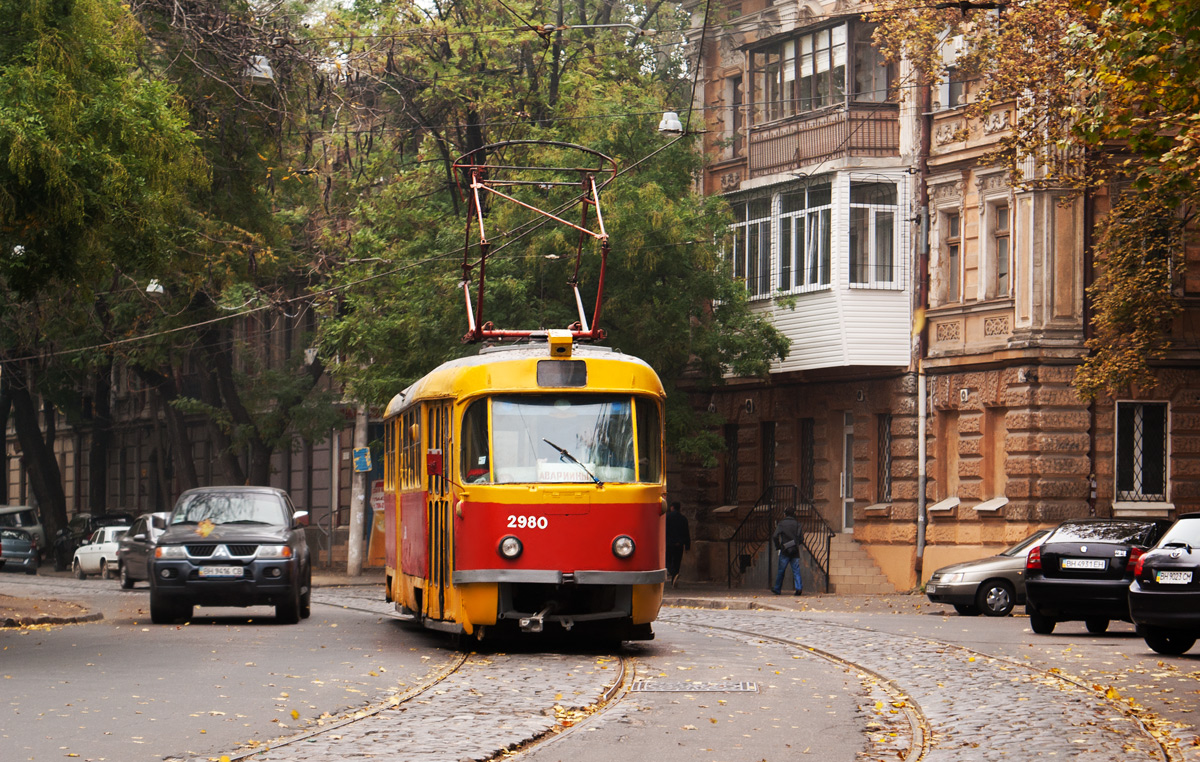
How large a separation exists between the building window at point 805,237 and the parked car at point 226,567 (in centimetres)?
1578

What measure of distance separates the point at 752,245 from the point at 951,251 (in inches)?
186

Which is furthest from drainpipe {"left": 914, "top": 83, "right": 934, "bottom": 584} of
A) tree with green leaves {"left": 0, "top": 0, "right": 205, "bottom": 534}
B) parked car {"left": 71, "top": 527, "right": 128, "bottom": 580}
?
parked car {"left": 71, "top": 527, "right": 128, "bottom": 580}

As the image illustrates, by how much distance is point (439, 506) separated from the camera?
59.3 feet

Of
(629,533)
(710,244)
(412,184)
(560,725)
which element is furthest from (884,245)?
(560,725)

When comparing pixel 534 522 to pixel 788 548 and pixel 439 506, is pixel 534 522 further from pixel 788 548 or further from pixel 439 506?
pixel 788 548

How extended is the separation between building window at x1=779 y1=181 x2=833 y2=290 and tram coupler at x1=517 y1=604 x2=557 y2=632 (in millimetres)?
19535

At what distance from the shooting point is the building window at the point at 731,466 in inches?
1609

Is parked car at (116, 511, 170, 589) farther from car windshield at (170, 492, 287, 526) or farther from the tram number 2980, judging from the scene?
the tram number 2980

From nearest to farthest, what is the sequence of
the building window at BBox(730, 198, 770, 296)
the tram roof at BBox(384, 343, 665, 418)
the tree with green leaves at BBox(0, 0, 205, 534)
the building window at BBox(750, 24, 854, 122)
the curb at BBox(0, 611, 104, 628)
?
1. the tram roof at BBox(384, 343, 665, 418)
2. the tree with green leaves at BBox(0, 0, 205, 534)
3. the curb at BBox(0, 611, 104, 628)
4. the building window at BBox(750, 24, 854, 122)
5. the building window at BBox(730, 198, 770, 296)

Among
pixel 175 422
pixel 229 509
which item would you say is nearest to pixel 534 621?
pixel 229 509

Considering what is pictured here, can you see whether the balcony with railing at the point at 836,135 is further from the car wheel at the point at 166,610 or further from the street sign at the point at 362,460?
the car wheel at the point at 166,610

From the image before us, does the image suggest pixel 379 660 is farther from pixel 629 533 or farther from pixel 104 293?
pixel 104 293

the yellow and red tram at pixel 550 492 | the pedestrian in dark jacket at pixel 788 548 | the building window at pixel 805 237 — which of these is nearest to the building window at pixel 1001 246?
the building window at pixel 805 237

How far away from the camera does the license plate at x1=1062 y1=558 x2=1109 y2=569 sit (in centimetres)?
2195
